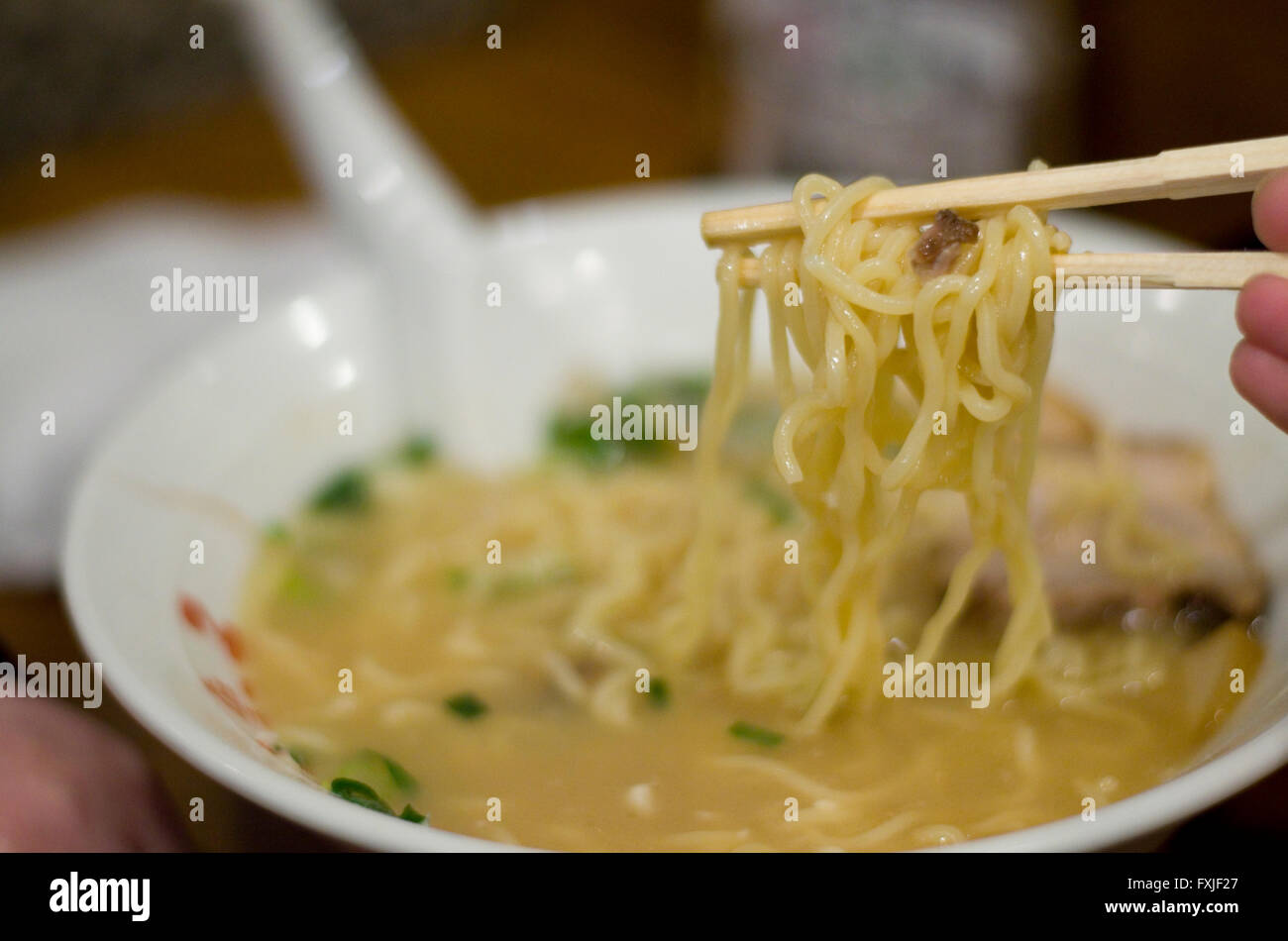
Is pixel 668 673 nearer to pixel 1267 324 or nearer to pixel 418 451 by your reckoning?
pixel 418 451

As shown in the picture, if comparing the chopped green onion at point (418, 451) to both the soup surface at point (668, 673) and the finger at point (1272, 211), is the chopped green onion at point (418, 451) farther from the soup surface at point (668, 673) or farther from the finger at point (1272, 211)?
the finger at point (1272, 211)

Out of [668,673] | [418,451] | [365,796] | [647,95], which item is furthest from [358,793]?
[647,95]

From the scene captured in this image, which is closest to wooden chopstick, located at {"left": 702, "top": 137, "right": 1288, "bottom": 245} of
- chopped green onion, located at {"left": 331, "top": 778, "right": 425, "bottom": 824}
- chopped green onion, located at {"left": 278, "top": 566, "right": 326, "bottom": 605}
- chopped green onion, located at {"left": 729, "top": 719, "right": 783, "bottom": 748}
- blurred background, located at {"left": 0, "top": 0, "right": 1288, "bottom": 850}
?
chopped green onion, located at {"left": 729, "top": 719, "right": 783, "bottom": 748}

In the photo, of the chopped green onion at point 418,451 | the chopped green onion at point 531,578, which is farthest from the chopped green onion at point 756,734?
the chopped green onion at point 418,451

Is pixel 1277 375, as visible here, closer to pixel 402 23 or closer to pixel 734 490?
pixel 734 490

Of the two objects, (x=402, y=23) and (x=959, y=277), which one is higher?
(x=402, y=23)

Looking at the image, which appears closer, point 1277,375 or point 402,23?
point 1277,375

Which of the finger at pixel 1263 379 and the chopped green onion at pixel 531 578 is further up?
the finger at pixel 1263 379
